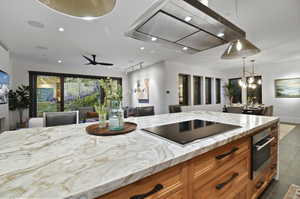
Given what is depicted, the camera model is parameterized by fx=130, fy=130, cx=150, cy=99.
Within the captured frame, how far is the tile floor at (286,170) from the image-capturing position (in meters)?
1.66

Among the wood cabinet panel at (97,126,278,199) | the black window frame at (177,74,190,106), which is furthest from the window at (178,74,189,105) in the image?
the wood cabinet panel at (97,126,278,199)

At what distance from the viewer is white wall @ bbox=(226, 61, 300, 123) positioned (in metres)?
5.64

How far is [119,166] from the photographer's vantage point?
60cm

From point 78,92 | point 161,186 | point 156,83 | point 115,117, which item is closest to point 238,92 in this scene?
point 156,83

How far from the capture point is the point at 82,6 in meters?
0.94

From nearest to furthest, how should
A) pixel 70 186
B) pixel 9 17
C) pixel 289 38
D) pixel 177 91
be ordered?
pixel 70 186
pixel 9 17
pixel 289 38
pixel 177 91

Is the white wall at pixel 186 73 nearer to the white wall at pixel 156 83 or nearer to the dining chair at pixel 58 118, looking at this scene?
the white wall at pixel 156 83

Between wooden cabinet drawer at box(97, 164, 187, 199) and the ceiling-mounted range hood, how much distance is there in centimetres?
102

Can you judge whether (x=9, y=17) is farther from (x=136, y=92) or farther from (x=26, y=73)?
(x=136, y=92)

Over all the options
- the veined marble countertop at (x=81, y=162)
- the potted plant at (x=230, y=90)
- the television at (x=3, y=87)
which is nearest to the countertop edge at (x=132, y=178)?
the veined marble countertop at (x=81, y=162)

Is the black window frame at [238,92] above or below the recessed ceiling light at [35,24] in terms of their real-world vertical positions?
below

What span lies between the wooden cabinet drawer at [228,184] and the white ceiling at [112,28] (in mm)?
2329

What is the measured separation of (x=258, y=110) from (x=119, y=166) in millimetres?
5291

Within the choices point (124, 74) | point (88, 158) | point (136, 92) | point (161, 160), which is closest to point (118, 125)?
point (88, 158)
